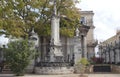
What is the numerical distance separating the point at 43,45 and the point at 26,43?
37.5 feet

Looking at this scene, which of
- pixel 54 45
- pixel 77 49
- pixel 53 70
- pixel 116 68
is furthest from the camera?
pixel 77 49

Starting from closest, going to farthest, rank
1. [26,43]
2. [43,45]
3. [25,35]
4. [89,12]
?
[26,43]
[25,35]
[43,45]
[89,12]

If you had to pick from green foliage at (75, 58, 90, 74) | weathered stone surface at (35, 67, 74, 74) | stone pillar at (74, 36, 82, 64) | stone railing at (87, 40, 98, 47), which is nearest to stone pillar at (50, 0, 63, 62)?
weathered stone surface at (35, 67, 74, 74)

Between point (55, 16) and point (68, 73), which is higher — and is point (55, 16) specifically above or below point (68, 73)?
above

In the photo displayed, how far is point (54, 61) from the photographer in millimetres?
34062

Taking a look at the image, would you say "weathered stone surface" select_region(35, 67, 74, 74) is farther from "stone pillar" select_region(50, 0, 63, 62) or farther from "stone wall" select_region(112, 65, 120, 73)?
"stone wall" select_region(112, 65, 120, 73)

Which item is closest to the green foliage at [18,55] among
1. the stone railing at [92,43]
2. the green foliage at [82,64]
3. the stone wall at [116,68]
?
the green foliage at [82,64]

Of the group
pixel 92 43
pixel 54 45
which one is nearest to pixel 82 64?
pixel 54 45

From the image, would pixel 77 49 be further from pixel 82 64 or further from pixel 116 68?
pixel 82 64

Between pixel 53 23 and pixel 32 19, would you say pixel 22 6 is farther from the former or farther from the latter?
pixel 53 23

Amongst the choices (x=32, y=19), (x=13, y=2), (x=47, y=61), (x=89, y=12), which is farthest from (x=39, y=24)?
(x=89, y=12)

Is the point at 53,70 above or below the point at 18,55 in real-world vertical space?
below

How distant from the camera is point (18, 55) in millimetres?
30078

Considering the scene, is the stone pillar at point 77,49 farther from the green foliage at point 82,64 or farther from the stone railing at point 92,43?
the stone railing at point 92,43
